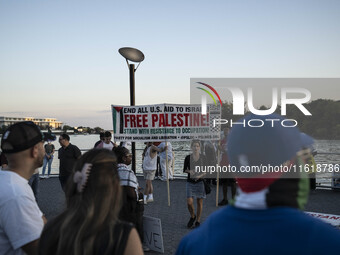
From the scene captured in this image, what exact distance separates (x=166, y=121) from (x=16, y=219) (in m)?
7.07

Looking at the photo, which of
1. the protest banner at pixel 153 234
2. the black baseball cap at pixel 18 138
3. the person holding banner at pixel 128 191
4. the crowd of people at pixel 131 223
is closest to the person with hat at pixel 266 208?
the crowd of people at pixel 131 223

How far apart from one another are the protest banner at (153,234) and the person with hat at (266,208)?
3880 mm

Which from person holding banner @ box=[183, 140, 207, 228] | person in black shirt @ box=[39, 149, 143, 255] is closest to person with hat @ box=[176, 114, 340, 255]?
person in black shirt @ box=[39, 149, 143, 255]

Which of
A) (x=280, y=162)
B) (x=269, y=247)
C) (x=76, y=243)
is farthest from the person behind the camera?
(x=76, y=243)

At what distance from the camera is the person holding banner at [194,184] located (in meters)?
6.30

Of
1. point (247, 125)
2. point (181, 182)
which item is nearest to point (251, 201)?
point (247, 125)

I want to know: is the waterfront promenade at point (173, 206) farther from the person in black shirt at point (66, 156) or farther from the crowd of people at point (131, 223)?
the crowd of people at point (131, 223)

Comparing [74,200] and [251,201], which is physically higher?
[251,201]

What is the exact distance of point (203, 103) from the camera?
8.66 m

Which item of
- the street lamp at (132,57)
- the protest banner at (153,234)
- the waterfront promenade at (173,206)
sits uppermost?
the street lamp at (132,57)

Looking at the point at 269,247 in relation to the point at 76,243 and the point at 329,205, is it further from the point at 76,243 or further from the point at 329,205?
the point at 329,205

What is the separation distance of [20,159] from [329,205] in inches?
337

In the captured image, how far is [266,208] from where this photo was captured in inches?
38.6

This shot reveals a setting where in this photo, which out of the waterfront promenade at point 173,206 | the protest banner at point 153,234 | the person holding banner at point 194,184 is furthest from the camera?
the person holding banner at point 194,184
